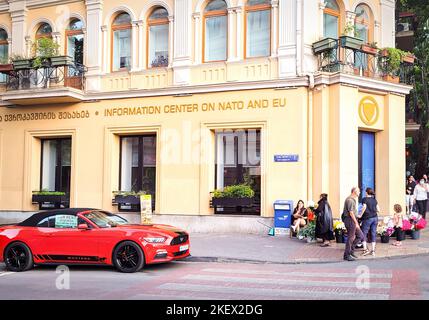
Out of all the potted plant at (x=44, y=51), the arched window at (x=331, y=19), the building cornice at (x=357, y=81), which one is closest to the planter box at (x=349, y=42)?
the building cornice at (x=357, y=81)

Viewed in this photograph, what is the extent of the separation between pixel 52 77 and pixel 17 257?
10.4 meters

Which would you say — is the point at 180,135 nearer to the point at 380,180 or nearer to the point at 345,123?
the point at 345,123

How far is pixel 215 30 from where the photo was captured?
19844mm

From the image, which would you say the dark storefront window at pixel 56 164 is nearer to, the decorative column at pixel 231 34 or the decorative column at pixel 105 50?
the decorative column at pixel 105 50

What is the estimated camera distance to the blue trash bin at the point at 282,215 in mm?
17750

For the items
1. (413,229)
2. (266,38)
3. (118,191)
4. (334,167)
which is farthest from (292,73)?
(118,191)

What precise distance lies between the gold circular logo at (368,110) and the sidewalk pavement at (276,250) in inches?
162

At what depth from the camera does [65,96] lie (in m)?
20.6

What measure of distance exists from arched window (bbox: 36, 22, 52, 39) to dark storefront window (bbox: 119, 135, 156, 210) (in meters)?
5.57

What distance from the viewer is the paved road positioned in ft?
30.7

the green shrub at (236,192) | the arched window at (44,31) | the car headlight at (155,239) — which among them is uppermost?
the arched window at (44,31)

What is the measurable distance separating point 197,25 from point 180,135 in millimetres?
3930

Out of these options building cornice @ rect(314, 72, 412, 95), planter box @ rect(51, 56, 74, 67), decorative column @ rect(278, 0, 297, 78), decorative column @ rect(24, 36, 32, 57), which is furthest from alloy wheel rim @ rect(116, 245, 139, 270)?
decorative column @ rect(24, 36, 32, 57)

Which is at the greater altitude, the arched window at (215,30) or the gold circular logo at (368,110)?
the arched window at (215,30)
